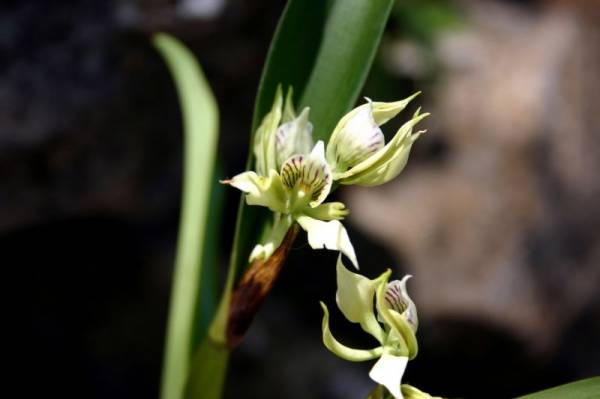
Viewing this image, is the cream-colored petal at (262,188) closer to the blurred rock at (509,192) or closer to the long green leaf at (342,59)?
the long green leaf at (342,59)

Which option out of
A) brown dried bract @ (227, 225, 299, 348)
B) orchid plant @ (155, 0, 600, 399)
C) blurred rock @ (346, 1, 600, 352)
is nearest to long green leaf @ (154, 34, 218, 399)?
orchid plant @ (155, 0, 600, 399)

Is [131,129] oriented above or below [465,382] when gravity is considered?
above

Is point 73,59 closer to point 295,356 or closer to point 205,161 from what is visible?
point 205,161

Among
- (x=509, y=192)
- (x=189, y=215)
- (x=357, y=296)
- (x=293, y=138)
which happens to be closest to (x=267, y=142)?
(x=293, y=138)

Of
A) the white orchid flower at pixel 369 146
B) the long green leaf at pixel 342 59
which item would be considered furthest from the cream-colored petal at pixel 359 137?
the long green leaf at pixel 342 59

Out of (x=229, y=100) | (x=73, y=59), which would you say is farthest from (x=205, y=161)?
(x=229, y=100)

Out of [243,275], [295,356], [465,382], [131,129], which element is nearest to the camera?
[243,275]

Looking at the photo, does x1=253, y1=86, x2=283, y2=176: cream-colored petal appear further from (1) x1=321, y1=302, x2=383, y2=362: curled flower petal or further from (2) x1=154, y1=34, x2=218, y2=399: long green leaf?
(2) x1=154, y1=34, x2=218, y2=399: long green leaf
